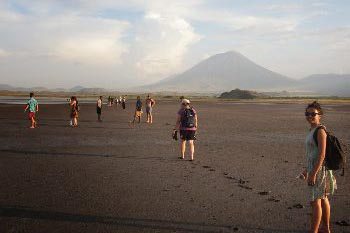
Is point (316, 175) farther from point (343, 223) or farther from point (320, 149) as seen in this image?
point (343, 223)

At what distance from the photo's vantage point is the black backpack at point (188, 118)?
12672 millimetres

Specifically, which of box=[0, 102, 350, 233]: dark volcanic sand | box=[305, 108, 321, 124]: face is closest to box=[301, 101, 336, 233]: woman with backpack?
box=[305, 108, 321, 124]: face

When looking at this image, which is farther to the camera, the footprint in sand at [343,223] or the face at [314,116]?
the footprint in sand at [343,223]

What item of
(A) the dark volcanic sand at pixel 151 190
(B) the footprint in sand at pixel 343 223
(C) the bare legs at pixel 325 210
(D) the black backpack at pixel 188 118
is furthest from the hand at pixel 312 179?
(D) the black backpack at pixel 188 118

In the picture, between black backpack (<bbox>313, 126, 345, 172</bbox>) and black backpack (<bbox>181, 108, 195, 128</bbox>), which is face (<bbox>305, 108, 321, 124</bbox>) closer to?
black backpack (<bbox>313, 126, 345, 172</bbox>)

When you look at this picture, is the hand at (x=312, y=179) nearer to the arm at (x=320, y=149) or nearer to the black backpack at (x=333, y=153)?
the arm at (x=320, y=149)

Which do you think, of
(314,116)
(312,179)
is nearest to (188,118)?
(314,116)

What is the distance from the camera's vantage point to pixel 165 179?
988cm

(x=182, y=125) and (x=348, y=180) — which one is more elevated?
(x=182, y=125)

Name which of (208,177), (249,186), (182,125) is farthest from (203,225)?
(182,125)

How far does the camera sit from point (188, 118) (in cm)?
1269

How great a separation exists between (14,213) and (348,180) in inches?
312

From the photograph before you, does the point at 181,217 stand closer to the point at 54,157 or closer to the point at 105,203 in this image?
the point at 105,203

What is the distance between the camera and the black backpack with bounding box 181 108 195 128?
499 inches
